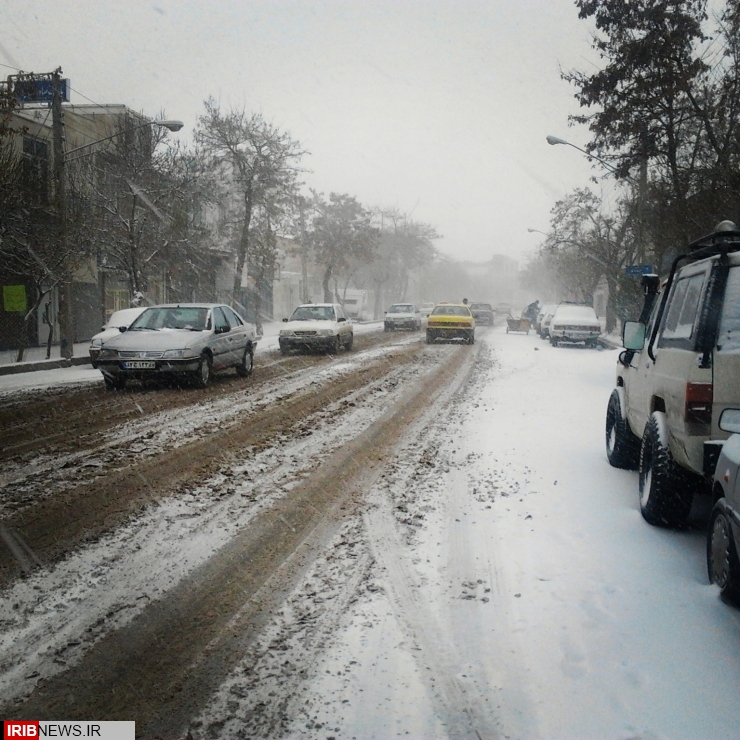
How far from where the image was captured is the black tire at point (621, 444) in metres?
7.24

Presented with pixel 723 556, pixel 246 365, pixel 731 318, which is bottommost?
pixel 246 365

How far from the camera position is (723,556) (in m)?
3.91

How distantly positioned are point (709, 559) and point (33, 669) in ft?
12.4

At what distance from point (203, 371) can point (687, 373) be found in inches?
403

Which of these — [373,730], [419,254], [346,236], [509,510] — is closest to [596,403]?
[509,510]

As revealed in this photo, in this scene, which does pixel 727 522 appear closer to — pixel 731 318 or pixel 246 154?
pixel 731 318

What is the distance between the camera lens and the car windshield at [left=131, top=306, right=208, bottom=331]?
13.9 meters

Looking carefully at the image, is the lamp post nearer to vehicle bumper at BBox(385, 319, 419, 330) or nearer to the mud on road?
the mud on road

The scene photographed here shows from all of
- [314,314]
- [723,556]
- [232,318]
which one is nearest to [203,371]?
[232,318]

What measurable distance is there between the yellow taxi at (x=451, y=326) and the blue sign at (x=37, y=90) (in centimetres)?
1614

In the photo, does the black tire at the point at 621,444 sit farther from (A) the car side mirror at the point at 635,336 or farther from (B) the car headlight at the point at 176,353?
(B) the car headlight at the point at 176,353

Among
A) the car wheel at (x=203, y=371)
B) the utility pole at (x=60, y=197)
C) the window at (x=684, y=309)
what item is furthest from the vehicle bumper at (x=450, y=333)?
the window at (x=684, y=309)

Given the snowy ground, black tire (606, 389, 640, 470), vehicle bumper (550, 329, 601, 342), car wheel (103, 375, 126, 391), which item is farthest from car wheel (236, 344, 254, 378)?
vehicle bumper (550, 329, 601, 342)

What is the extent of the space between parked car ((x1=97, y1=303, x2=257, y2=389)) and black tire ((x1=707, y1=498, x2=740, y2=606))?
34.0 feet
